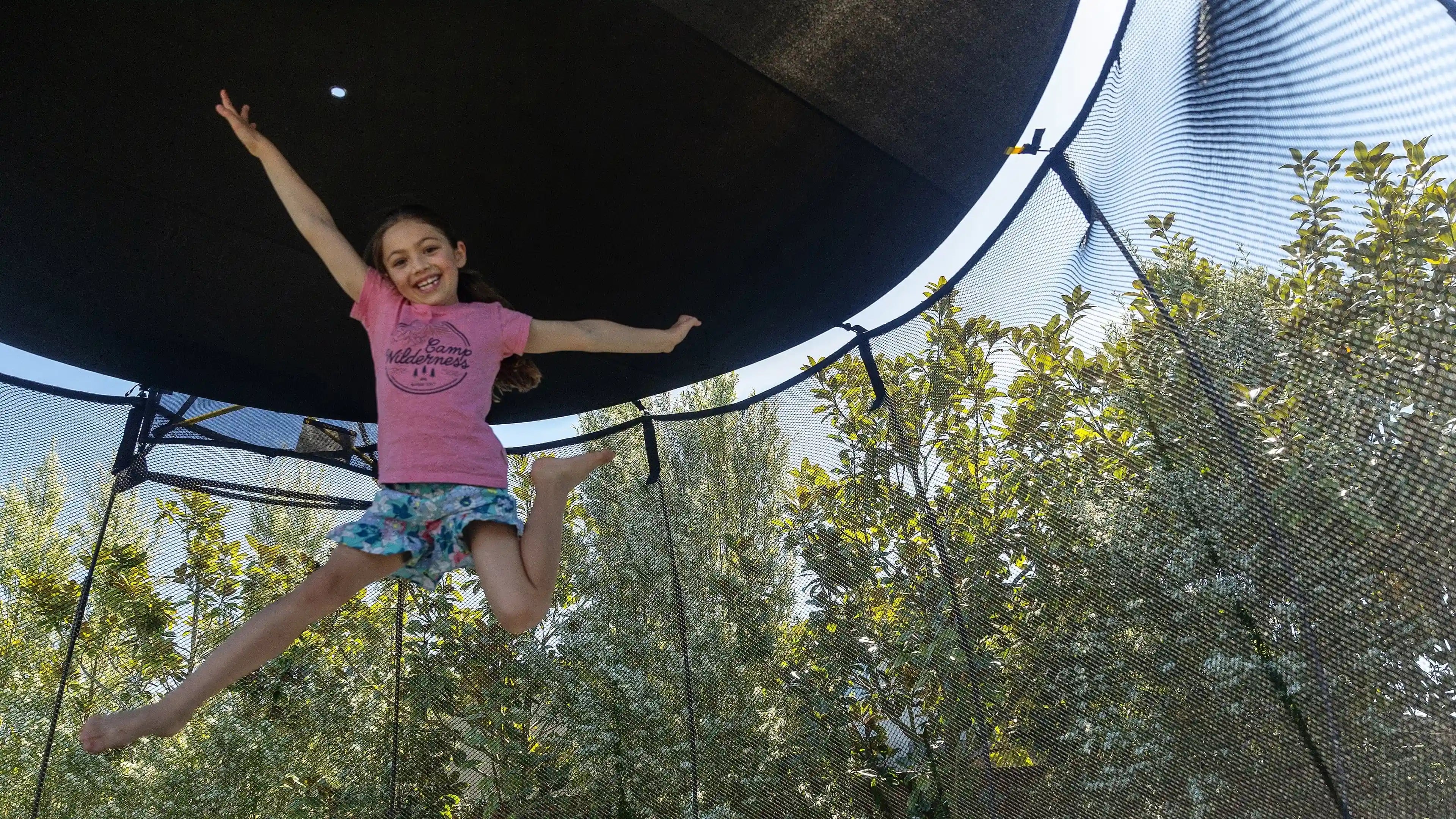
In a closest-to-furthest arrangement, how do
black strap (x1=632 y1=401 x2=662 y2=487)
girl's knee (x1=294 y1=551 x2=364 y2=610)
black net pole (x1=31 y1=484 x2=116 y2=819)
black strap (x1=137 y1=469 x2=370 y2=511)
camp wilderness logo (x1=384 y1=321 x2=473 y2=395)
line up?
1. girl's knee (x1=294 y1=551 x2=364 y2=610)
2. camp wilderness logo (x1=384 y1=321 x2=473 y2=395)
3. black net pole (x1=31 y1=484 x2=116 y2=819)
4. black strap (x1=137 y1=469 x2=370 y2=511)
5. black strap (x1=632 y1=401 x2=662 y2=487)

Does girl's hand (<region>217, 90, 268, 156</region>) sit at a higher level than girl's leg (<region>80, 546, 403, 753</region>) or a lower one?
higher

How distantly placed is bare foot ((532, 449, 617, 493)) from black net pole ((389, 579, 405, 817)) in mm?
1817

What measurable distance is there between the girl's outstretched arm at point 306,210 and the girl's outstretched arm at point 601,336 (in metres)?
0.30

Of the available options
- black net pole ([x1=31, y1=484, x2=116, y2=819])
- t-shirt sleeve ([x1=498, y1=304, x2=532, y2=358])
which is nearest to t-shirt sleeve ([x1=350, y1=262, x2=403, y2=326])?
t-shirt sleeve ([x1=498, y1=304, x2=532, y2=358])

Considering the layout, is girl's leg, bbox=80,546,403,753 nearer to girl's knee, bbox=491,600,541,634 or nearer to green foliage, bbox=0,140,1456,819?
girl's knee, bbox=491,600,541,634

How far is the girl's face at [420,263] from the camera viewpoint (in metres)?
1.57

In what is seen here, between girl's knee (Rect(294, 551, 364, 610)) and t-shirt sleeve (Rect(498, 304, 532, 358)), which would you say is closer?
girl's knee (Rect(294, 551, 364, 610))

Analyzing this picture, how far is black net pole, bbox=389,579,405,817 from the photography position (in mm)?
→ 3084

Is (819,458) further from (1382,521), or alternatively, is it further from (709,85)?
(1382,521)

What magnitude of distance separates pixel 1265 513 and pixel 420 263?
1431 millimetres

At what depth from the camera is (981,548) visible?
2281mm

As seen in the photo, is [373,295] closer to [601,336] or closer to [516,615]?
[601,336]

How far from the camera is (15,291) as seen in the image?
230 centimetres

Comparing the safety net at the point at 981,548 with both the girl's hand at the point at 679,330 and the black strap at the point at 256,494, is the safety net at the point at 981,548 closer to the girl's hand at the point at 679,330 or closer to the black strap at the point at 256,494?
the black strap at the point at 256,494
